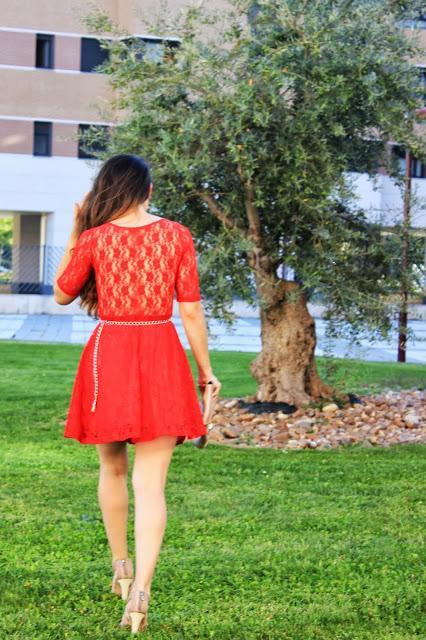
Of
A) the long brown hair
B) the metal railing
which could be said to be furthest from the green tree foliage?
the metal railing

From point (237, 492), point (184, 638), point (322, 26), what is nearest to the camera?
point (184, 638)

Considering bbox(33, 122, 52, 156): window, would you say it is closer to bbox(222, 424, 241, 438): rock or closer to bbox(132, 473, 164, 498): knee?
bbox(222, 424, 241, 438): rock

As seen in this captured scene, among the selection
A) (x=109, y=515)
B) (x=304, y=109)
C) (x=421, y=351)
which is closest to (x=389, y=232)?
(x=304, y=109)

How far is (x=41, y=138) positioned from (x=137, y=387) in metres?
35.7

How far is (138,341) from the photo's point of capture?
4.68 m

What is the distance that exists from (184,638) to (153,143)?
21.6ft

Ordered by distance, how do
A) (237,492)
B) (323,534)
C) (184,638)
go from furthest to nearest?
(237,492)
(323,534)
(184,638)

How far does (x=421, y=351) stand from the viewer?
2475 centimetres

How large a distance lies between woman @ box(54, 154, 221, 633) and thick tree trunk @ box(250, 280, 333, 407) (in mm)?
6195

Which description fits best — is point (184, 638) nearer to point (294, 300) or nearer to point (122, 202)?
point (122, 202)

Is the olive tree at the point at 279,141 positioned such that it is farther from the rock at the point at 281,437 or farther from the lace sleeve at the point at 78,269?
the lace sleeve at the point at 78,269

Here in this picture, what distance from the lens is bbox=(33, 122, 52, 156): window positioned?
39250 mm

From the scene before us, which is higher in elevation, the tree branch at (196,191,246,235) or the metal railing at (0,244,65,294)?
the tree branch at (196,191,246,235)

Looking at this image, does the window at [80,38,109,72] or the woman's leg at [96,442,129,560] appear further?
the window at [80,38,109,72]
